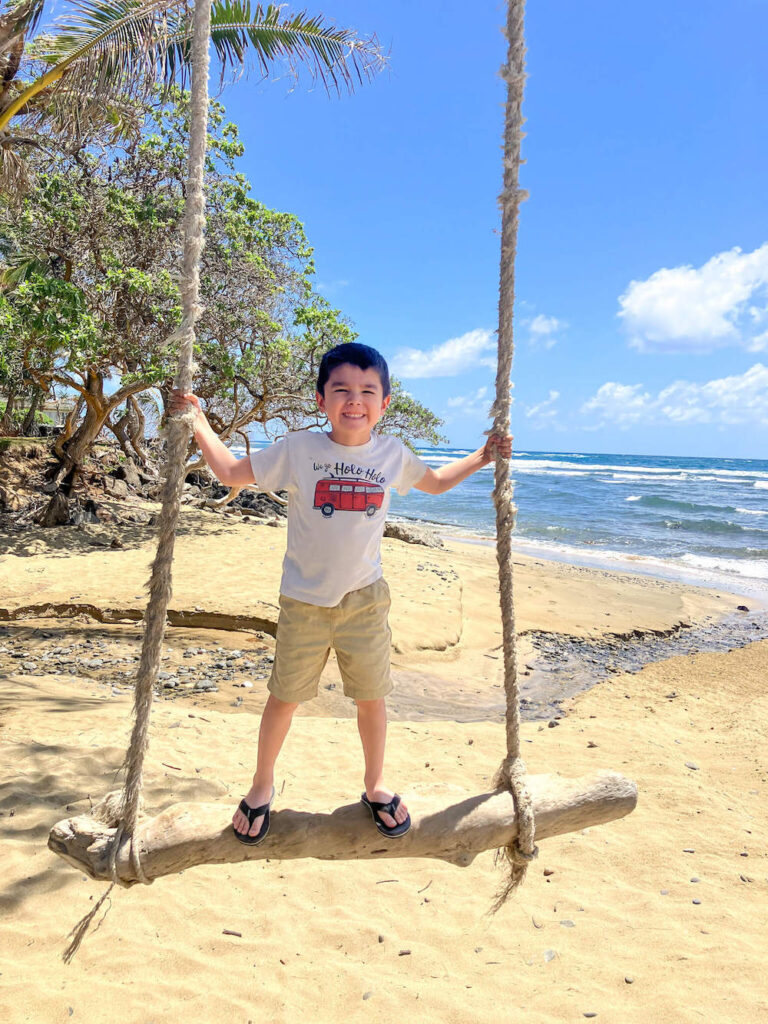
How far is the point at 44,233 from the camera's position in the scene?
30.5ft

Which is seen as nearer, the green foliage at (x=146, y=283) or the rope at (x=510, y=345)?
the rope at (x=510, y=345)

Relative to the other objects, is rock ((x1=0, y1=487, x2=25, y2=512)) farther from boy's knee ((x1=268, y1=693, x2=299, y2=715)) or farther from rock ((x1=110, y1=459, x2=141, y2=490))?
boy's knee ((x1=268, y1=693, x2=299, y2=715))

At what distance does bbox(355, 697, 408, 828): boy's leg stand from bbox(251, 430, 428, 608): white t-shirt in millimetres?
351

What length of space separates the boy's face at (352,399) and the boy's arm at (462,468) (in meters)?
0.30

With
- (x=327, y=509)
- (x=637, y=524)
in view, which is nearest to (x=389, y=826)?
(x=327, y=509)

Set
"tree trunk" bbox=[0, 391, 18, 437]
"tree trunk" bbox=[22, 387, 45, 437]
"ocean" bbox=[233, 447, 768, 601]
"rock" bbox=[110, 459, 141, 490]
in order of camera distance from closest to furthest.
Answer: "tree trunk" bbox=[0, 391, 18, 437]
"ocean" bbox=[233, 447, 768, 601]
"rock" bbox=[110, 459, 141, 490]
"tree trunk" bbox=[22, 387, 45, 437]

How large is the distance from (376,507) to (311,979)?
Result: 66.4 inches

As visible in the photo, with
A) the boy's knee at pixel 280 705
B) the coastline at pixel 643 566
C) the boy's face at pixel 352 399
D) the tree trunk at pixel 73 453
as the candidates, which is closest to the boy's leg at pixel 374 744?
the boy's knee at pixel 280 705

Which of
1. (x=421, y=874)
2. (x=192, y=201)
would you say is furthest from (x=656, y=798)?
(x=192, y=201)

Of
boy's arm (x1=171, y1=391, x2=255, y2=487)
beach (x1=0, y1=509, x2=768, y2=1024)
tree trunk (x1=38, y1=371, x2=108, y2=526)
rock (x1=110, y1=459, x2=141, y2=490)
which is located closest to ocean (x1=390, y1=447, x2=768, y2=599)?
beach (x1=0, y1=509, x2=768, y2=1024)

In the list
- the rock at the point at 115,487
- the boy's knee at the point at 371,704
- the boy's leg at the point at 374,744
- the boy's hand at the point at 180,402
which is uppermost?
the boy's hand at the point at 180,402

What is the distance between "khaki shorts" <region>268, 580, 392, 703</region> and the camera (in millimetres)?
1920

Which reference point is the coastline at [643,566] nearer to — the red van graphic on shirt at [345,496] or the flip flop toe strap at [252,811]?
the red van graphic on shirt at [345,496]

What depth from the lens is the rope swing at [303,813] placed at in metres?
1.73
